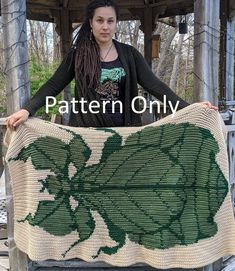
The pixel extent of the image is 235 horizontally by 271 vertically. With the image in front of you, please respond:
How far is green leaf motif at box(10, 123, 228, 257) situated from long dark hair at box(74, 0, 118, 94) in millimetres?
329

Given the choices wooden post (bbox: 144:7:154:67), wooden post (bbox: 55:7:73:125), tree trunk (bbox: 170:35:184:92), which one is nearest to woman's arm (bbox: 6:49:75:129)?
wooden post (bbox: 55:7:73:125)

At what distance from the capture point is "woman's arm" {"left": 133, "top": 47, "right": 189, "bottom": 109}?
2.55m

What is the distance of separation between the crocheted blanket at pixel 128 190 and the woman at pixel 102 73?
159mm

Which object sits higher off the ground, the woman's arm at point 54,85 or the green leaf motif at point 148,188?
the woman's arm at point 54,85

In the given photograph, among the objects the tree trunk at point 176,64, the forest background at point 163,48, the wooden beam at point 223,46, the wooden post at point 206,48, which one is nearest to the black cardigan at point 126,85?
the wooden post at point 206,48

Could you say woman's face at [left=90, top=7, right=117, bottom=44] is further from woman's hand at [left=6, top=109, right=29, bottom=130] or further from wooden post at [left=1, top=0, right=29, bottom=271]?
woman's hand at [left=6, top=109, right=29, bottom=130]

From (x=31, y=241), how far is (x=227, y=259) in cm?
135

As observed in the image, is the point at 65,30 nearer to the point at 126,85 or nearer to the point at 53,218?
the point at 126,85

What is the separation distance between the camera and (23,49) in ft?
8.75

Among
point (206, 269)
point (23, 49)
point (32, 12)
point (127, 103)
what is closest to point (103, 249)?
point (206, 269)

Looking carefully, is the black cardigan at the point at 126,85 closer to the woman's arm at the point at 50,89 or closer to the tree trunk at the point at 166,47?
the woman's arm at the point at 50,89

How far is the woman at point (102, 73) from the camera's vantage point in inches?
99.1

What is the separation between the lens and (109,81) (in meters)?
2.54

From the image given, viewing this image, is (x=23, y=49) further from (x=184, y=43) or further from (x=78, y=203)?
(x=184, y=43)
